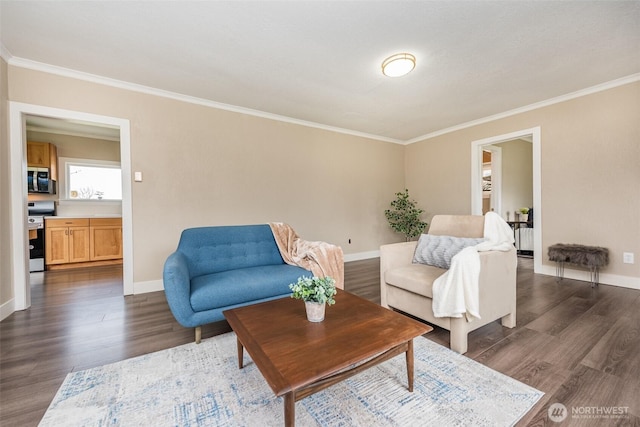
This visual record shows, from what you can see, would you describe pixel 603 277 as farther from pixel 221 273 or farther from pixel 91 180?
pixel 91 180

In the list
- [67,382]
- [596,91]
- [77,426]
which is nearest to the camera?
[77,426]

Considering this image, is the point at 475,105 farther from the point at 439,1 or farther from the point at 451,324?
the point at 451,324

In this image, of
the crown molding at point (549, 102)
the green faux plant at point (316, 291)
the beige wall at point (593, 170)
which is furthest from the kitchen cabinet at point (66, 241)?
the beige wall at point (593, 170)

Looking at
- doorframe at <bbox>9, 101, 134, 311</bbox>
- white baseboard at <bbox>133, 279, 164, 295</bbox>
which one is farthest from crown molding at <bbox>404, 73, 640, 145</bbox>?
doorframe at <bbox>9, 101, 134, 311</bbox>

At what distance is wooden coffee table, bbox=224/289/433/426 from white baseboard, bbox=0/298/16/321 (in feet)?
8.41

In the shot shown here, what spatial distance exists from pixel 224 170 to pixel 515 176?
20.5 feet

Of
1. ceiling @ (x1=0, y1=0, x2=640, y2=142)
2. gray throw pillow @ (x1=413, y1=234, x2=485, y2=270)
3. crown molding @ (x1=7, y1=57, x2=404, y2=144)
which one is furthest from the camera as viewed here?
crown molding @ (x1=7, y1=57, x2=404, y2=144)

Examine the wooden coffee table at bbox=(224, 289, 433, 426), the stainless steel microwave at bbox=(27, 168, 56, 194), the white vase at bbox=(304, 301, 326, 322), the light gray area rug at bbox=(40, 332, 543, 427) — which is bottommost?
the light gray area rug at bbox=(40, 332, 543, 427)

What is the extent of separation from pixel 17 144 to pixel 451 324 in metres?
4.36

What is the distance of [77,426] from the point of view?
1.16 m

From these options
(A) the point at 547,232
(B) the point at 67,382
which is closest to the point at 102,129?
(B) the point at 67,382

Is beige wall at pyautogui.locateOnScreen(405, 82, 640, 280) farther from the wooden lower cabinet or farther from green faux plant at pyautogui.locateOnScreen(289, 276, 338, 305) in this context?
the wooden lower cabinet
